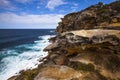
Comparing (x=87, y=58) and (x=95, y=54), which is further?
(x=95, y=54)

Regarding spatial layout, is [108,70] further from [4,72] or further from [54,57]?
[4,72]

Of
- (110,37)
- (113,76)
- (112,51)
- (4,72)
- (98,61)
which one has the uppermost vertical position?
(110,37)

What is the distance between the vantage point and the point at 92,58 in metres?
16.2

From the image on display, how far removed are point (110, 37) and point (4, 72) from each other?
67.7 ft

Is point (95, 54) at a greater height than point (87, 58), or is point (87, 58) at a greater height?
point (95, 54)

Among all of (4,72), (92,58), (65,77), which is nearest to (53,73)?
(65,77)

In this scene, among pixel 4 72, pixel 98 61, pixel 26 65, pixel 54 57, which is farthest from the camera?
pixel 26 65

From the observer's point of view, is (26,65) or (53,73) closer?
(53,73)

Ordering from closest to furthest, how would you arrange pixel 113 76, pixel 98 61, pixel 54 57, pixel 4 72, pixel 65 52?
pixel 113 76
pixel 98 61
pixel 65 52
pixel 54 57
pixel 4 72

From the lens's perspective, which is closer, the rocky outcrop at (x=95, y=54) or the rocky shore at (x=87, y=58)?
the rocky shore at (x=87, y=58)

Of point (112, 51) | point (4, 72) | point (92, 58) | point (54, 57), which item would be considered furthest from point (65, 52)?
point (4, 72)

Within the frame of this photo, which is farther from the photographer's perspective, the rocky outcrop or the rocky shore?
the rocky outcrop

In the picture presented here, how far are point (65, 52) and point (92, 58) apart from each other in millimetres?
3727

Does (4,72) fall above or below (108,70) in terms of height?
below
